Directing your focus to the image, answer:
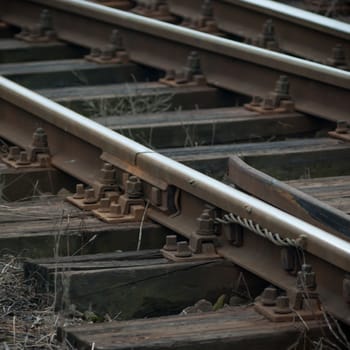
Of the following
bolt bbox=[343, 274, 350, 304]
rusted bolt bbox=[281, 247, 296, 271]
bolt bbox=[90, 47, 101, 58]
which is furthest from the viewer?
bolt bbox=[90, 47, 101, 58]

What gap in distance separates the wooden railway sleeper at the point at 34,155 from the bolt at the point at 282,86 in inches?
59.9

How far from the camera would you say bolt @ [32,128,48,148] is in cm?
716

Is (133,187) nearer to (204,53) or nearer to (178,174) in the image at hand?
(178,174)

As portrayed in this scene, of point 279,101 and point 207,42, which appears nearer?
point 279,101

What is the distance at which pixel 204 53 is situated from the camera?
891 centimetres

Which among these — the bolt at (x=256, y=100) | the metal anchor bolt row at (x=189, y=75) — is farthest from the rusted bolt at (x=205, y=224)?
the metal anchor bolt row at (x=189, y=75)

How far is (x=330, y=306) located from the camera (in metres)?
4.86

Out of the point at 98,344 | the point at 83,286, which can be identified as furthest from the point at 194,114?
the point at 98,344

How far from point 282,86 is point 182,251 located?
2.76 m

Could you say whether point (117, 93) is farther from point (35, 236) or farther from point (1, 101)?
point (35, 236)

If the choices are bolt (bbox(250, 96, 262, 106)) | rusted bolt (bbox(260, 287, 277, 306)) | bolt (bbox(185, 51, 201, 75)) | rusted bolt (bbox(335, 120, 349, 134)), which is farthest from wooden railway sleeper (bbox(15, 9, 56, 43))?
rusted bolt (bbox(260, 287, 277, 306))

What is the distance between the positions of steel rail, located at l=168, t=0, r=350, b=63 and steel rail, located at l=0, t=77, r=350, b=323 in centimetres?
232

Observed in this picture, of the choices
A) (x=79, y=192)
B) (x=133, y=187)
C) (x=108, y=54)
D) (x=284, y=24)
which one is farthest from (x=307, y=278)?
(x=284, y=24)

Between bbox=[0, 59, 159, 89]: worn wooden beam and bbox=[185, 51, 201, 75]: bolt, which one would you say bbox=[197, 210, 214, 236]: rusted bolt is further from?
bbox=[0, 59, 159, 89]: worn wooden beam
